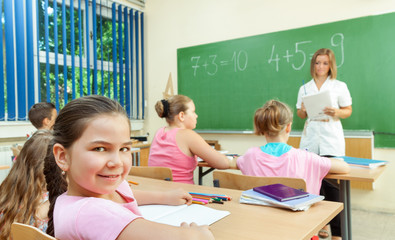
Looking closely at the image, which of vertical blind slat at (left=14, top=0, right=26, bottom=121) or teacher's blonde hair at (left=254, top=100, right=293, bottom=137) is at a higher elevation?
vertical blind slat at (left=14, top=0, right=26, bottom=121)

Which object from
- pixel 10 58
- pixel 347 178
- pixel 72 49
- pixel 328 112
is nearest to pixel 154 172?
pixel 347 178

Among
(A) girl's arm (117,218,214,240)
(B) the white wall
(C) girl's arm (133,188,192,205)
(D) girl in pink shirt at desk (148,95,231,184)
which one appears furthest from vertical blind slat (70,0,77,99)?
(A) girl's arm (117,218,214,240)

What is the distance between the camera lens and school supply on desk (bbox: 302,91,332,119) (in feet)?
8.27

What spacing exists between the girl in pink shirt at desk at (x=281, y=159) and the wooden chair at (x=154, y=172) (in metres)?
0.44

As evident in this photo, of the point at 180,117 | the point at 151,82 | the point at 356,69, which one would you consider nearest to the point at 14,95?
the point at 151,82

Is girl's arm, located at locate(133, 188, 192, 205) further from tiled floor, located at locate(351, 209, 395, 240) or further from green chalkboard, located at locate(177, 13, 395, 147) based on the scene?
green chalkboard, located at locate(177, 13, 395, 147)

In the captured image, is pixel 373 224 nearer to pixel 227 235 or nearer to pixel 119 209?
pixel 227 235

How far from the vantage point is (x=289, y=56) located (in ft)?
12.3

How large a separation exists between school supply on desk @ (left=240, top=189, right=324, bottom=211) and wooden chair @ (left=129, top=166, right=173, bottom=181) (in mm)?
684

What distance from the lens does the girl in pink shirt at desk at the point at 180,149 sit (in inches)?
80.7

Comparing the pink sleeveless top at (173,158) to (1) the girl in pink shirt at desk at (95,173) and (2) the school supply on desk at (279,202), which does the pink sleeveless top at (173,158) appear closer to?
(2) the school supply on desk at (279,202)

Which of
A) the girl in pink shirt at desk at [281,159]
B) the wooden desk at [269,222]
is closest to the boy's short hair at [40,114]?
the girl in pink shirt at desk at [281,159]

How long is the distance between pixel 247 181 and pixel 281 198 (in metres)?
0.42

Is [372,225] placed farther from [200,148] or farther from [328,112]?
[200,148]
